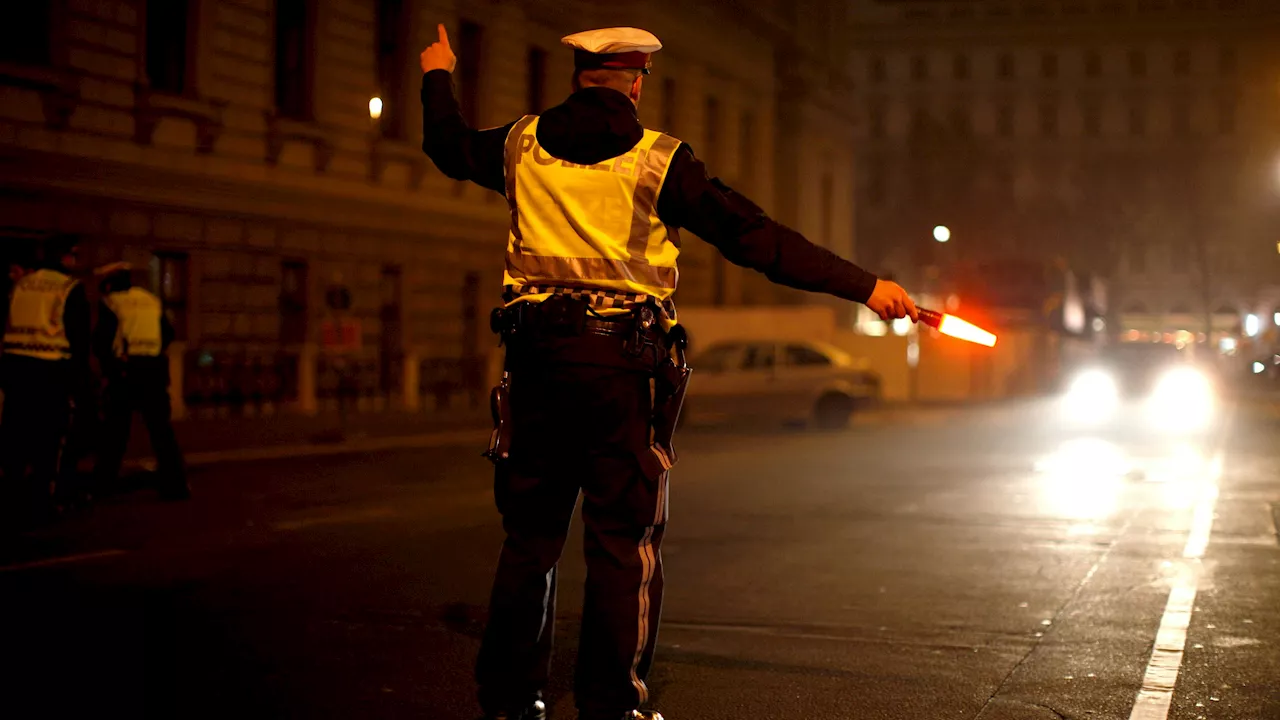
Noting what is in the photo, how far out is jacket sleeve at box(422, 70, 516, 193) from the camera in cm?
483

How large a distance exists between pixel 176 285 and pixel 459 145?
2098cm

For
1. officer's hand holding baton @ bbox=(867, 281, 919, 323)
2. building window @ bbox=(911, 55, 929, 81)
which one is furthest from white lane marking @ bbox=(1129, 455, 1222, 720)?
building window @ bbox=(911, 55, 929, 81)

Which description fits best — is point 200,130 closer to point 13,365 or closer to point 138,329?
point 138,329

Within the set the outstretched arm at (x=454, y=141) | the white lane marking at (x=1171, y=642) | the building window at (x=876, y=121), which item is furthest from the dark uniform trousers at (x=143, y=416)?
the building window at (x=876, y=121)

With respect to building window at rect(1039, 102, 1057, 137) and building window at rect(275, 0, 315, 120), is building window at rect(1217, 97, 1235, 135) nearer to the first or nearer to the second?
building window at rect(1039, 102, 1057, 137)

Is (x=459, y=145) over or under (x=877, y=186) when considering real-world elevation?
under

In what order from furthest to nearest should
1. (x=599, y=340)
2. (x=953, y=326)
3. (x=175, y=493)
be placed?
(x=175, y=493)
(x=953, y=326)
(x=599, y=340)

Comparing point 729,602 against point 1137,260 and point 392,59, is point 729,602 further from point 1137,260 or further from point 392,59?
point 1137,260

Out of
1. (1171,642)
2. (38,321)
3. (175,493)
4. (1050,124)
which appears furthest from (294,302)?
(1050,124)

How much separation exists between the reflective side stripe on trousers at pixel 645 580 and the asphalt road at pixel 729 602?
694mm

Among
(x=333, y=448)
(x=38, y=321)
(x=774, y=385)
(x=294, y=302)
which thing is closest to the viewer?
(x=38, y=321)

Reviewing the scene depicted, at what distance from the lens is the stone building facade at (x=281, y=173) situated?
73.0ft

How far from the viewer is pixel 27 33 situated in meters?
21.9

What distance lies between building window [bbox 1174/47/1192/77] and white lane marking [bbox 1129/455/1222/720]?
105m
